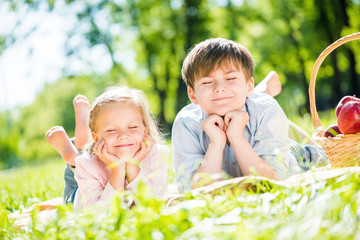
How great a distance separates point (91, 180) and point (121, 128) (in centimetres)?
42

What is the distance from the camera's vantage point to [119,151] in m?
2.65

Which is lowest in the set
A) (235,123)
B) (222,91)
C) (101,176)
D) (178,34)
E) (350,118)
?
(101,176)

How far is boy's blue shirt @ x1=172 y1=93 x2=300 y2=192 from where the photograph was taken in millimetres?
2740

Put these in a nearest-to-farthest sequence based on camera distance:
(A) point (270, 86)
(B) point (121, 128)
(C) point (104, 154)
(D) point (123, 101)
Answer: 1. (C) point (104, 154)
2. (B) point (121, 128)
3. (D) point (123, 101)
4. (A) point (270, 86)

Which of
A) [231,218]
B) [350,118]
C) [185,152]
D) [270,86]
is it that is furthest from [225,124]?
[270,86]

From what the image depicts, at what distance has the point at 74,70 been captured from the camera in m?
21.6

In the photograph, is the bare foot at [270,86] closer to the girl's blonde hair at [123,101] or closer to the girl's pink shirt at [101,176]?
the girl's blonde hair at [123,101]

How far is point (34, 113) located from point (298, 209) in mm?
40383

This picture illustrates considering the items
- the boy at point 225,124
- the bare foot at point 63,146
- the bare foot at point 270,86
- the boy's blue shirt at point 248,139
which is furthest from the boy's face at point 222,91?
the bare foot at point 63,146

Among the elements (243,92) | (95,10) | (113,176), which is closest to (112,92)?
(113,176)

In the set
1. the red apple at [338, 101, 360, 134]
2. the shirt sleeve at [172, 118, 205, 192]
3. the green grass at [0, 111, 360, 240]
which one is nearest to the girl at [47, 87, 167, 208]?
the shirt sleeve at [172, 118, 205, 192]

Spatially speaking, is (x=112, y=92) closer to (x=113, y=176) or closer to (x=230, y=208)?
(x=113, y=176)

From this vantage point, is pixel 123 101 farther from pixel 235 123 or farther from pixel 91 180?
pixel 235 123

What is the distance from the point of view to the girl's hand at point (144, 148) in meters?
2.67
